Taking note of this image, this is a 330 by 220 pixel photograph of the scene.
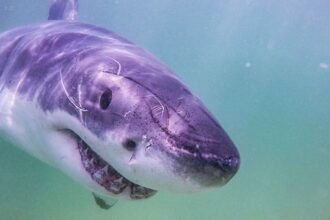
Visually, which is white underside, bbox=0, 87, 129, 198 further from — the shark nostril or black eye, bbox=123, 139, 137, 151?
the shark nostril

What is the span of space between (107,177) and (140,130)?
47cm

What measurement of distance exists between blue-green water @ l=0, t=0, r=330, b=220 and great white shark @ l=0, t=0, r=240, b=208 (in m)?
5.63

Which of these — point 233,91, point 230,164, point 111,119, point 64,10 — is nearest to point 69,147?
point 111,119

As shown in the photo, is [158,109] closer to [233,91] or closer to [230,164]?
[230,164]

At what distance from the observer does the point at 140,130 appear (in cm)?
175

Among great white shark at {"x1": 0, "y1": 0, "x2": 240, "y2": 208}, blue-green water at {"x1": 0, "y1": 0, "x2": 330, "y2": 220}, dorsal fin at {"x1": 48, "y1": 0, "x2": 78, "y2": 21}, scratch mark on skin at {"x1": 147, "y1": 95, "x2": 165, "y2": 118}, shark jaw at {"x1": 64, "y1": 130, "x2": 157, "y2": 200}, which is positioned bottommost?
blue-green water at {"x1": 0, "y1": 0, "x2": 330, "y2": 220}

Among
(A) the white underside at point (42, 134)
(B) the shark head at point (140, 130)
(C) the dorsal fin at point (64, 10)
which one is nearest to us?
(B) the shark head at point (140, 130)

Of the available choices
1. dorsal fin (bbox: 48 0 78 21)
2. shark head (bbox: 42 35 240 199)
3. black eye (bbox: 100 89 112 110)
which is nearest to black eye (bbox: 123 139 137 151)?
shark head (bbox: 42 35 240 199)

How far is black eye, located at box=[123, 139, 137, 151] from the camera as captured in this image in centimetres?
175

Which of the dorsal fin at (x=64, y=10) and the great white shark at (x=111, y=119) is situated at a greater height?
the great white shark at (x=111, y=119)

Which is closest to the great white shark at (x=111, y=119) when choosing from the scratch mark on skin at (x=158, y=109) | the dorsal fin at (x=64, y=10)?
the scratch mark on skin at (x=158, y=109)

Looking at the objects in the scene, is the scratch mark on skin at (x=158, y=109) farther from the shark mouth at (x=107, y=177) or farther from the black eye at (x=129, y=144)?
the shark mouth at (x=107, y=177)

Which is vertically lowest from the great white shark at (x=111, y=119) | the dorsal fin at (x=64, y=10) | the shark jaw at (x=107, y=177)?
the dorsal fin at (x=64, y=10)

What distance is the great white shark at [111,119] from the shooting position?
1661 millimetres
